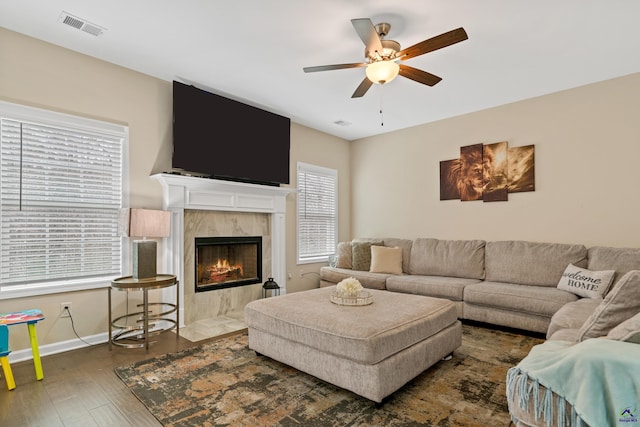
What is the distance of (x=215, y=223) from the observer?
4395 millimetres

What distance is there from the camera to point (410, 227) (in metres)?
5.58

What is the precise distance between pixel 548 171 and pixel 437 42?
2.81 meters

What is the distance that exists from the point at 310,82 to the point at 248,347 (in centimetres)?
288

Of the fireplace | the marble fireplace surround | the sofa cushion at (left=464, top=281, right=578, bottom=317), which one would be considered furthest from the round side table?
the sofa cushion at (left=464, top=281, right=578, bottom=317)

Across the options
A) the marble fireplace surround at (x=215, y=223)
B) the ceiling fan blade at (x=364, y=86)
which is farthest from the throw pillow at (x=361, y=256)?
the ceiling fan blade at (x=364, y=86)

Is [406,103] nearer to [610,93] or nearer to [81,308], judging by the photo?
[610,93]

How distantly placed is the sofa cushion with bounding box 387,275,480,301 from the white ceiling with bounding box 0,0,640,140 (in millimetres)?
2307

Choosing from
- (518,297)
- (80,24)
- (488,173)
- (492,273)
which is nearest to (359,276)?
(492,273)

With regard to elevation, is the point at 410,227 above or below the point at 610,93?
below

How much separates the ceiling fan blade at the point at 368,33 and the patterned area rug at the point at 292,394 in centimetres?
248

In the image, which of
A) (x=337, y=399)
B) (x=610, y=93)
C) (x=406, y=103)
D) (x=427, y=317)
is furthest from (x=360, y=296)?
(x=610, y=93)

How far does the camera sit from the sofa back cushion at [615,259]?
10.9 feet

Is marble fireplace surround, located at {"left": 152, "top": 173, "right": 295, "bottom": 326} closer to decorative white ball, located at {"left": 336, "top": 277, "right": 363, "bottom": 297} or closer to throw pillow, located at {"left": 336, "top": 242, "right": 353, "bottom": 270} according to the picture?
throw pillow, located at {"left": 336, "top": 242, "right": 353, "bottom": 270}

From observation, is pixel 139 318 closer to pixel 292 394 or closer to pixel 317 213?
pixel 292 394
